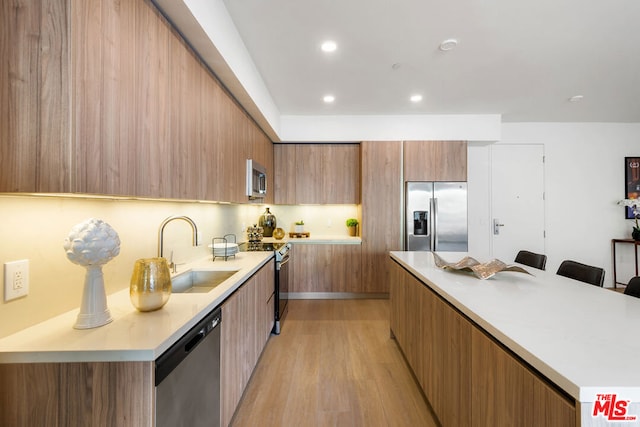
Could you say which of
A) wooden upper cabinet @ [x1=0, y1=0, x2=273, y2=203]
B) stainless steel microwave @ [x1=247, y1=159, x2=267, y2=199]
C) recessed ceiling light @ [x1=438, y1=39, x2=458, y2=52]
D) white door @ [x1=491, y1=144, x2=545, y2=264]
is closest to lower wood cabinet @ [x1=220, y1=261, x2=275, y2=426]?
wooden upper cabinet @ [x1=0, y1=0, x2=273, y2=203]

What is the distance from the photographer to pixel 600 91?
10.9ft

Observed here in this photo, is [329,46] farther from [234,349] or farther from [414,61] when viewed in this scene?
[234,349]

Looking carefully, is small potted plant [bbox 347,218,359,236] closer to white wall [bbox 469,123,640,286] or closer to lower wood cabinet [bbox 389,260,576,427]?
white wall [bbox 469,123,640,286]

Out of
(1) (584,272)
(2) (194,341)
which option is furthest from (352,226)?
(2) (194,341)

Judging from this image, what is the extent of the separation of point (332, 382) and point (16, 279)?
196 cm

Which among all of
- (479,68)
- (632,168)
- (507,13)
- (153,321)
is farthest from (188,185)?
(632,168)

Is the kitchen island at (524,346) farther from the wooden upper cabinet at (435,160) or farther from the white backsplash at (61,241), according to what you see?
the wooden upper cabinet at (435,160)

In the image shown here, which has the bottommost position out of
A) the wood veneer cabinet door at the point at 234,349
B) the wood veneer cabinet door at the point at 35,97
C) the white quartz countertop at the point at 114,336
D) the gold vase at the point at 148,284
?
the wood veneer cabinet door at the point at 234,349

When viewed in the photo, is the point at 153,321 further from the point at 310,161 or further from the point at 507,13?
the point at 310,161

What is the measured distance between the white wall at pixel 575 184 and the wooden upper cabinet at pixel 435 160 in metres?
0.73

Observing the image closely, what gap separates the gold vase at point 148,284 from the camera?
1.12m

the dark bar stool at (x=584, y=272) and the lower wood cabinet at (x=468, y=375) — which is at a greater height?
the dark bar stool at (x=584, y=272)

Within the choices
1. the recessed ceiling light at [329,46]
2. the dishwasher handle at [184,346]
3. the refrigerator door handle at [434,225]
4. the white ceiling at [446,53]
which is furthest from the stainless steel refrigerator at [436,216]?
the dishwasher handle at [184,346]

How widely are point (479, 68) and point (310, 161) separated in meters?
2.39
